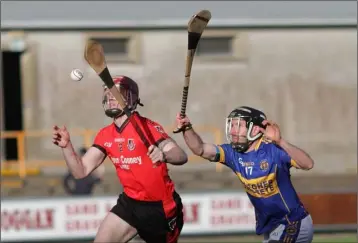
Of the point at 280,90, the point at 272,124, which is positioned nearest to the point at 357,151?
the point at 280,90

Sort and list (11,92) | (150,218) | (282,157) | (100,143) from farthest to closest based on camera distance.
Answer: (11,92), (100,143), (150,218), (282,157)

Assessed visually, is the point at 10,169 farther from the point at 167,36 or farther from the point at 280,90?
the point at 280,90

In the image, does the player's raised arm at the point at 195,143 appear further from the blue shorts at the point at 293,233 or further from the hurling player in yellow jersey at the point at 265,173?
the blue shorts at the point at 293,233

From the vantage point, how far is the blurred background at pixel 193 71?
62.0ft

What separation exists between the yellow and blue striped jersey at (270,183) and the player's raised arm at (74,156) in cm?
123

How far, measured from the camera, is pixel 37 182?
16984mm

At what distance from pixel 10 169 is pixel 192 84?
4435 mm

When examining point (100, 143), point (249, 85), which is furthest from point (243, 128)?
point (249, 85)

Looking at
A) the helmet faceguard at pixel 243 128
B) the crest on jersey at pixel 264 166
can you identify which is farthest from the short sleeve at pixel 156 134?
the crest on jersey at pixel 264 166

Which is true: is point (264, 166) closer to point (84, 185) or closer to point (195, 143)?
point (195, 143)

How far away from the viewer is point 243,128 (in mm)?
7289

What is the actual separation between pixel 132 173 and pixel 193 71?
12.2 metres

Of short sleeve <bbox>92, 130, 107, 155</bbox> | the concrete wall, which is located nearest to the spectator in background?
the concrete wall

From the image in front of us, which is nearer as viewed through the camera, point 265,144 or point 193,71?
point 265,144
